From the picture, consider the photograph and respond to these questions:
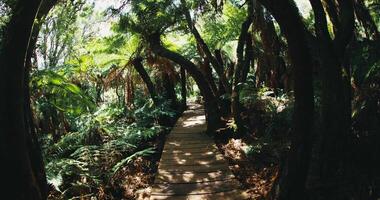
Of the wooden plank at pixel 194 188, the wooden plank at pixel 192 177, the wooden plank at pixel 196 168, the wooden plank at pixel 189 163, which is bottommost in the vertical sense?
the wooden plank at pixel 194 188

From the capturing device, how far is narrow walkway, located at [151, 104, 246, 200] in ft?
16.9

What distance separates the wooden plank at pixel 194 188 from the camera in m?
5.23

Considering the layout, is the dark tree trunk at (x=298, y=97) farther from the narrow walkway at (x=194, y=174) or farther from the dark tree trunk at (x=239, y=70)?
the dark tree trunk at (x=239, y=70)

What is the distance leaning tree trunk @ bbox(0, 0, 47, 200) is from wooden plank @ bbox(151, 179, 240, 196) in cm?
255

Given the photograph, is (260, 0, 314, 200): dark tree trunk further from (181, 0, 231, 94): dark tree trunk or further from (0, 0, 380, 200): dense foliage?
(181, 0, 231, 94): dark tree trunk

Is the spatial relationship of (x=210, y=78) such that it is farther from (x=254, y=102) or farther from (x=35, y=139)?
(x=35, y=139)

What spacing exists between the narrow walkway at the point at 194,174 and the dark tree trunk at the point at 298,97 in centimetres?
124

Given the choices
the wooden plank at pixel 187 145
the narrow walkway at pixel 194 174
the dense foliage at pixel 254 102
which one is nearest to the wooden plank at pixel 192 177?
the narrow walkway at pixel 194 174

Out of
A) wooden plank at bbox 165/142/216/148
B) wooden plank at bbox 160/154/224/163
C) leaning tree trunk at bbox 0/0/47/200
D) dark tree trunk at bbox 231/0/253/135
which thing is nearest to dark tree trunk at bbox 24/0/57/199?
leaning tree trunk at bbox 0/0/47/200

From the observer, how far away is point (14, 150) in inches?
118

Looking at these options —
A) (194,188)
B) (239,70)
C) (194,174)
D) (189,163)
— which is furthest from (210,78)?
(194,188)

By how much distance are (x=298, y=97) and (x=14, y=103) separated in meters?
2.80

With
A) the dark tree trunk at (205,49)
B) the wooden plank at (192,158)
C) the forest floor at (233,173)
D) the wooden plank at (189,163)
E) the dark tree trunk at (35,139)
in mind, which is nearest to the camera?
the dark tree trunk at (35,139)

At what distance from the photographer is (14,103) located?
3039mm
